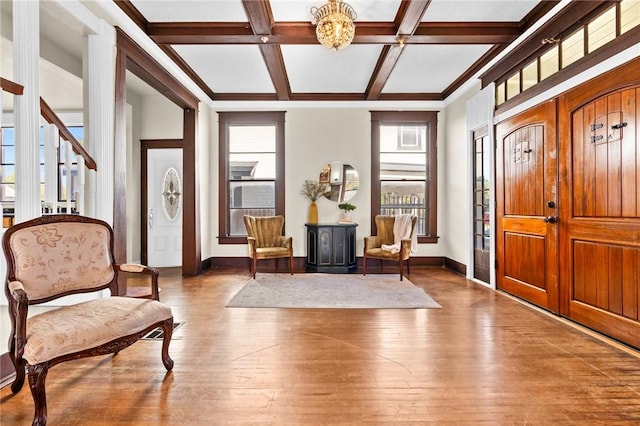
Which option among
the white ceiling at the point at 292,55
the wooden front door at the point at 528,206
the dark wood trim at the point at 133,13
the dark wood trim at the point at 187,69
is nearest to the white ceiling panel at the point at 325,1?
the white ceiling at the point at 292,55

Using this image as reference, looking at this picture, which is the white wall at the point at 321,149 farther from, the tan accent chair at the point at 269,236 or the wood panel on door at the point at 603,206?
the wood panel on door at the point at 603,206

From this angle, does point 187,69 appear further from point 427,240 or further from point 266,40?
point 427,240

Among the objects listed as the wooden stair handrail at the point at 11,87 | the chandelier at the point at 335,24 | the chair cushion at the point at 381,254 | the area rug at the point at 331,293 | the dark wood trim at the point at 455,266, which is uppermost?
the chandelier at the point at 335,24

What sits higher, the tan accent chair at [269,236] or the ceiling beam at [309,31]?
the ceiling beam at [309,31]

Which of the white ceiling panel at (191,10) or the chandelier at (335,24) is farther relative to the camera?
the white ceiling panel at (191,10)

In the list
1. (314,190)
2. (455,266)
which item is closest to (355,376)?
(455,266)

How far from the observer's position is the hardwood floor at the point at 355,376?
1.82 metres

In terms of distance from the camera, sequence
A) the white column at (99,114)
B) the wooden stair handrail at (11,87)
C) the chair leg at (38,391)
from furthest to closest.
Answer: the white column at (99,114)
the wooden stair handrail at (11,87)
the chair leg at (38,391)

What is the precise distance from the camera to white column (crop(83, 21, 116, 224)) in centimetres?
315

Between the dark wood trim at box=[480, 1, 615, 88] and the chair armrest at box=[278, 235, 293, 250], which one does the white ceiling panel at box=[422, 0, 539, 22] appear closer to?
the dark wood trim at box=[480, 1, 615, 88]

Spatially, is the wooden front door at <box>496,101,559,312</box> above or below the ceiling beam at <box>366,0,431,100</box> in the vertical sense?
below

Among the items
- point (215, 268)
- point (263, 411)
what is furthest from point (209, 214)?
point (263, 411)

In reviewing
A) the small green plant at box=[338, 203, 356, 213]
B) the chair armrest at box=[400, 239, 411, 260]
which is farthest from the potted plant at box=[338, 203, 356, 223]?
the chair armrest at box=[400, 239, 411, 260]

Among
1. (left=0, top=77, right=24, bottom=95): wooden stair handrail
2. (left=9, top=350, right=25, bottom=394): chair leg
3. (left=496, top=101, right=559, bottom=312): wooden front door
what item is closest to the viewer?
(left=9, top=350, right=25, bottom=394): chair leg
